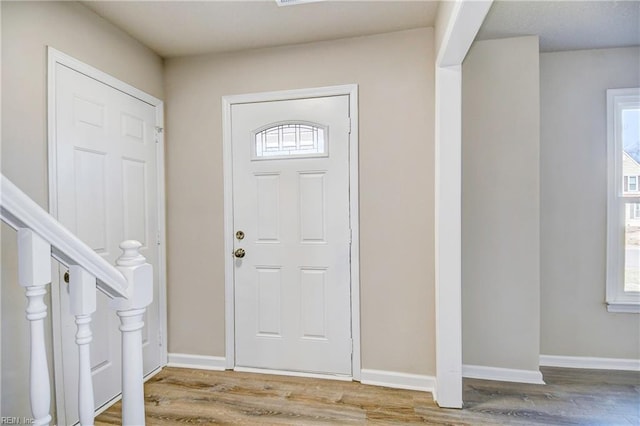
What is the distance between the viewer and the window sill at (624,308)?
2590 millimetres

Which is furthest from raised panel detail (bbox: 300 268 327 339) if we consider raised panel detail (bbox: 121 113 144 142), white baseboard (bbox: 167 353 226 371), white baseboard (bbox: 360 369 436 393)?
raised panel detail (bbox: 121 113 144 142)

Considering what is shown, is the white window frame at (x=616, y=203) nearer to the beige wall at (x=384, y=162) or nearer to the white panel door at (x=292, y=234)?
the beige wall at (x=384, y=162)

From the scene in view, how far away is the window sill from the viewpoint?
102 inches

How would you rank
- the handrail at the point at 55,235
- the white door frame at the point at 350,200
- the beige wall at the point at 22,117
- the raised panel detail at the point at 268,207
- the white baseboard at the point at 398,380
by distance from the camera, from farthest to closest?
the raised panel detail at the point at 268,207 < the white door frame at the point at 350,200 < the white baseboard at the point at 398,380 < the beige wall at the point at 22,117 < the handrail at the point at 55,235

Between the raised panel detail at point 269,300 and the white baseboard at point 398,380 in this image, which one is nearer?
the white baseboard at point 398,380

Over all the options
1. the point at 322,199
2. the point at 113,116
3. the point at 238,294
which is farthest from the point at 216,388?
the point at 113,116

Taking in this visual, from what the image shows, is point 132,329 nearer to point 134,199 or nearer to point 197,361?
point 134,199

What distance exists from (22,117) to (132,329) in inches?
57.2

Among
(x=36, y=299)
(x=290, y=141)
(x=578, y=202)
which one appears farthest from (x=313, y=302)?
(x=578, y=202)

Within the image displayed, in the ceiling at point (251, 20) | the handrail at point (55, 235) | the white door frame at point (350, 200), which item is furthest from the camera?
the white door frame at point (350, 200)

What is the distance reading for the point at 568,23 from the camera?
2260mm

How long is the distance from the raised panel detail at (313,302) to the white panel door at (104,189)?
1162 millimetres

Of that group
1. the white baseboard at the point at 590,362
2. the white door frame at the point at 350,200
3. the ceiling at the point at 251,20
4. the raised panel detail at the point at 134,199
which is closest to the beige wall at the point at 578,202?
the white baseboard at the point at 590,362

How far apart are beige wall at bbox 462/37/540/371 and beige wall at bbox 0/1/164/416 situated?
8.53ft
